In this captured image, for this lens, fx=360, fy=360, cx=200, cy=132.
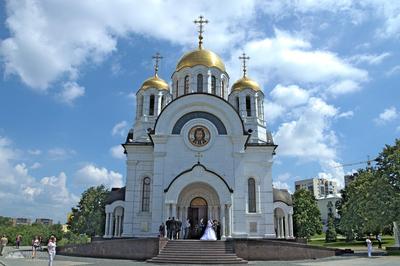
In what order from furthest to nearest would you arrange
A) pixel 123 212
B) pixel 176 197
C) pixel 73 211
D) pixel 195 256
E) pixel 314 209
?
pixel 73 211, pixel 314 209, pixel 123 212, pixel 176 197, pixel 195 256

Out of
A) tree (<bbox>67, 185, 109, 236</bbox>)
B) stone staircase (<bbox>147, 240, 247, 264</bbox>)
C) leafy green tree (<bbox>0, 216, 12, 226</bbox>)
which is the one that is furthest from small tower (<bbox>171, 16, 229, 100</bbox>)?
leafy green tree (<bbox>0, 216, 12, 226</bbox>)

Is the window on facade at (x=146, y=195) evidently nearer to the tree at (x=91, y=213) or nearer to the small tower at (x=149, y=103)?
the small tower at (x=149, y=103)

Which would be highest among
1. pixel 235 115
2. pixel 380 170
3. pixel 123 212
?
pixel 235 115

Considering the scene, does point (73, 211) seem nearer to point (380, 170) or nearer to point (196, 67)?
point (196, 67)

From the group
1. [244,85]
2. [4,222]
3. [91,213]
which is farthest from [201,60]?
[4,222]

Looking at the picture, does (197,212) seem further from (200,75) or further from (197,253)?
(200,75)

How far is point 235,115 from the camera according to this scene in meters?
27.7

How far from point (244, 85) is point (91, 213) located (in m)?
28.9

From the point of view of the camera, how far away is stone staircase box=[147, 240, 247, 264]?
63.0 feet

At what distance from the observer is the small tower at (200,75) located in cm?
3161

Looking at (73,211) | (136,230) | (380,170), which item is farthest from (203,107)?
(73,211)

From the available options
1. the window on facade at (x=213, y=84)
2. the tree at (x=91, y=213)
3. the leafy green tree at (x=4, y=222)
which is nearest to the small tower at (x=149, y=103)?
the window on facade at (x=213, y=84)

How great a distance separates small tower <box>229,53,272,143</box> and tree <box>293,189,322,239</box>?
16.3 meters

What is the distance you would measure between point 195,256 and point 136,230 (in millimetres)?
8897
